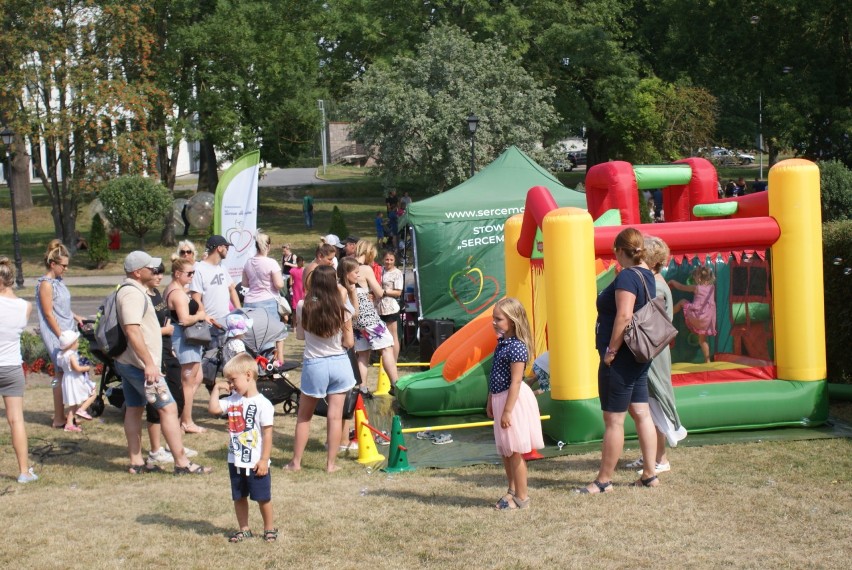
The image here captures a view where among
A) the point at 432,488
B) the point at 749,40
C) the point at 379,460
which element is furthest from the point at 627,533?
the point at 749,40

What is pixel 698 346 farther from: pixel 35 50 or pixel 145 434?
pixel 35 50

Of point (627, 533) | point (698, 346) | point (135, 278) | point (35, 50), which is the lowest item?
point (627, 533)

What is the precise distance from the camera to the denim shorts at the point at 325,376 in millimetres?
7254

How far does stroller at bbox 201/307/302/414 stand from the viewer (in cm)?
905

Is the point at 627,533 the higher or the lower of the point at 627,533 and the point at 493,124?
the lower

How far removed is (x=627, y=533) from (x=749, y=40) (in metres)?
32.2

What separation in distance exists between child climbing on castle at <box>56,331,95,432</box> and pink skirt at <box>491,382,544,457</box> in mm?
4282

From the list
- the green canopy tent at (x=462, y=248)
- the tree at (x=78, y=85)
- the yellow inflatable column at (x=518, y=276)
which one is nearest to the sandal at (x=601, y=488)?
the yellow inflatable column at (x=518, y=276)

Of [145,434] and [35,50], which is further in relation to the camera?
[35,50]

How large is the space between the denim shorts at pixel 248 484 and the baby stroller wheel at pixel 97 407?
4.04 m

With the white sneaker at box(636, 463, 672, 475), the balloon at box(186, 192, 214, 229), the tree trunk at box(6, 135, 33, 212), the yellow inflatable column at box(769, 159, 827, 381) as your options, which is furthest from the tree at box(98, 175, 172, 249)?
the white sneaker at box(636, 463, 672, 475)

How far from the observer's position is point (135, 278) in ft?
23.4

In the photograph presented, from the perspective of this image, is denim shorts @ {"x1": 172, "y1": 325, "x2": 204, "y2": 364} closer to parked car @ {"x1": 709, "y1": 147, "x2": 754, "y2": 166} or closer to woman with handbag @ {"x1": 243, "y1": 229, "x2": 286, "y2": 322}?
woman with handbag @ {"x1": 243, "y1": 229, "x2": 286, "y2": 322}

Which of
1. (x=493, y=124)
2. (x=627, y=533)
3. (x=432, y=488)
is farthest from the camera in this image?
(x=493, y=124)
